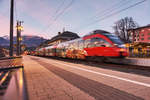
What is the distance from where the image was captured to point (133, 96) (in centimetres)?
305

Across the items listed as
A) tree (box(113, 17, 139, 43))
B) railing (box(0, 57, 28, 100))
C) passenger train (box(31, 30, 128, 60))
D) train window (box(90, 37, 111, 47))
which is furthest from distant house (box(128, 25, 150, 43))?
railing (box(0, 57, 28, 100))

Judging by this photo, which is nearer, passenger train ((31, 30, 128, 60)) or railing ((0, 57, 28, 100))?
railing ((0, 57, 28, 100))

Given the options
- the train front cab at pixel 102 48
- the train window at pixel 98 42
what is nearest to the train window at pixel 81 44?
the train front cab at pixel 102 48

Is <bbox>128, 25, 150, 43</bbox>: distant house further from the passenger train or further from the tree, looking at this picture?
the passenger train

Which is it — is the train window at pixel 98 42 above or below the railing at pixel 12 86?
above

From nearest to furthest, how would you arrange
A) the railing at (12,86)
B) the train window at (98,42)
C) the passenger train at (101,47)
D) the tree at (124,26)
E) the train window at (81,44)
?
the railing at (12,86), the passenger train at (101,47), the train window at (98,42), the train window at (81,44), the tree at (124,26)

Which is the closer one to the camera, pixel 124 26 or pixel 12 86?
pixel 12 86

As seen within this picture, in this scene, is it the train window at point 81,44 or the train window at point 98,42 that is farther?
the train window at point 81,44

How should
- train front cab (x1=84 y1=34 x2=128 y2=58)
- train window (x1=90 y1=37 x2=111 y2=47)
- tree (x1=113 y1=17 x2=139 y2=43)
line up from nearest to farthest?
train front cab (x1=84 y1=34 x2=128 y2=58), train window (x1=90 y1=37 x2=111 y2=47), tree (x1=113 y1=17 x2=139 y2=43)

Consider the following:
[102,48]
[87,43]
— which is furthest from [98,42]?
[87,43]

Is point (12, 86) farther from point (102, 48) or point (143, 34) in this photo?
point (143, 34)

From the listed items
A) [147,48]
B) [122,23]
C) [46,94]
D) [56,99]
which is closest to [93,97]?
[56,99]

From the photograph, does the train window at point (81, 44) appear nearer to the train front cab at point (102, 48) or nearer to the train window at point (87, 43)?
the train window at point (87, 43)

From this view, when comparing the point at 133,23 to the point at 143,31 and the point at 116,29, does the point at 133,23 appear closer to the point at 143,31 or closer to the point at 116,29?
the point at 116,29
